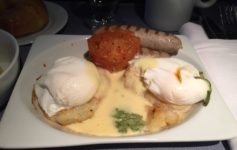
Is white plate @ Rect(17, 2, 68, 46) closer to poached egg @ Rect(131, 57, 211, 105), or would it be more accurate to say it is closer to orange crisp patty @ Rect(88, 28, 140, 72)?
orange crisp patty @ Rect(88, 28, 140, 72)

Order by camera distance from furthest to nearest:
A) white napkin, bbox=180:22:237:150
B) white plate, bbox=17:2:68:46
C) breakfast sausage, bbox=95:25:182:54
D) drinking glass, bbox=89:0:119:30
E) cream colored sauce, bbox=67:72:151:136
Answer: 1. drinking glass, bbox=89:0:119:30
2. white plate, bbox=17:2:68:46
3. breakfast sausage, bbox=95:25:182:54
4. white napkin, bbox=180:22:237:150
5. cream colored sauce, bbox=67:72:151:136

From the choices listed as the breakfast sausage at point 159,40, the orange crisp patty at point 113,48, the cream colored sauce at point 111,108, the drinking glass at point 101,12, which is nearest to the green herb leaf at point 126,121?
the cream colored sauce at point 111,108

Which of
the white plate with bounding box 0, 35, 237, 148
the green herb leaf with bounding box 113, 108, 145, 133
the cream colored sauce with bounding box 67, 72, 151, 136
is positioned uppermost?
the white plate with bounding box 0, 35, 237, 148

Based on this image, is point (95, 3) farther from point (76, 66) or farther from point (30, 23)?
point (76, 66)

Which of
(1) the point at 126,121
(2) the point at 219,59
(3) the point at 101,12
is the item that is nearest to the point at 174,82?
(1) the point at 126,121

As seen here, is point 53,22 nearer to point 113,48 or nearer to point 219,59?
point 113,48

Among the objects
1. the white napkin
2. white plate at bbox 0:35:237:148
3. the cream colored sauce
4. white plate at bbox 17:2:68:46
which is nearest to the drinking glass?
white plate at bbox 17:2:68:46

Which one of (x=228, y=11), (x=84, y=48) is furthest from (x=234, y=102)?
(x=228, y=11)

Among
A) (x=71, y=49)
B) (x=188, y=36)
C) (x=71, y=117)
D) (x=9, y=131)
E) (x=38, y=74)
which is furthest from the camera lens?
(x=188, y=36)
